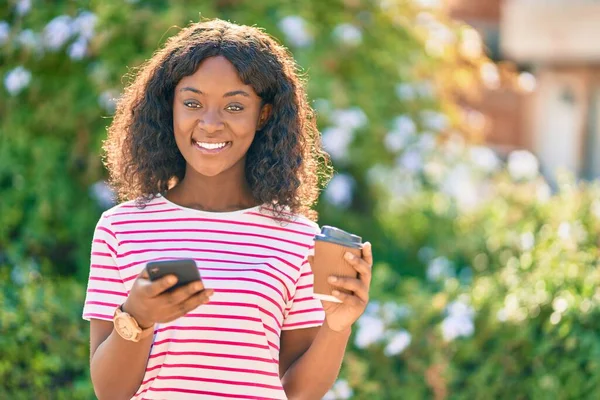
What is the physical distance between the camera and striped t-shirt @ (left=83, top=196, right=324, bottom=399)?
2219mm

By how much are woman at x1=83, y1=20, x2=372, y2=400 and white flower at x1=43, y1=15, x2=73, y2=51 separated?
230cm

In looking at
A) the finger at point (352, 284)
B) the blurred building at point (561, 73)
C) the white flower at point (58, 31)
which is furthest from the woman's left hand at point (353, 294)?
the blurred building at point (561, 73)

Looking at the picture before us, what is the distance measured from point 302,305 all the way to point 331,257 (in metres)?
0.26

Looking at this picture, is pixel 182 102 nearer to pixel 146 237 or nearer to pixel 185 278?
pixel 146 237

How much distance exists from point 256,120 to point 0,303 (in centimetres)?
187

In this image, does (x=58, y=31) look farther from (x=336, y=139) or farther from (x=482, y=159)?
(x=482, y=159)

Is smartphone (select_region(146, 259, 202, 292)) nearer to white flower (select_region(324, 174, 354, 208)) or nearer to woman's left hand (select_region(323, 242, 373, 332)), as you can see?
woman's left hand (select_region(323, 242, 373, 332))

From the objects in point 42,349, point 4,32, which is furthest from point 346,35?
point 42,349

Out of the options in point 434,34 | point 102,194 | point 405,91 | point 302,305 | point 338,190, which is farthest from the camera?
point 434,34

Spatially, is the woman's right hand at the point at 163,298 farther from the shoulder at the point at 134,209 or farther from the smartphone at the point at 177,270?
the shoulder at the point at 134,209

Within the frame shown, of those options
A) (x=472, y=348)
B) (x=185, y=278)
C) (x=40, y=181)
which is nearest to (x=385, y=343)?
(x=472, y=348)

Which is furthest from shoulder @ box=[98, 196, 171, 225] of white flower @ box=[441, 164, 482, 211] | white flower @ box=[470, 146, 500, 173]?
white flower @ box=[470, 146, 500, 173]

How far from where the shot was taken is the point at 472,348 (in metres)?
3.98

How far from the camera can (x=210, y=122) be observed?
2.25 meters
